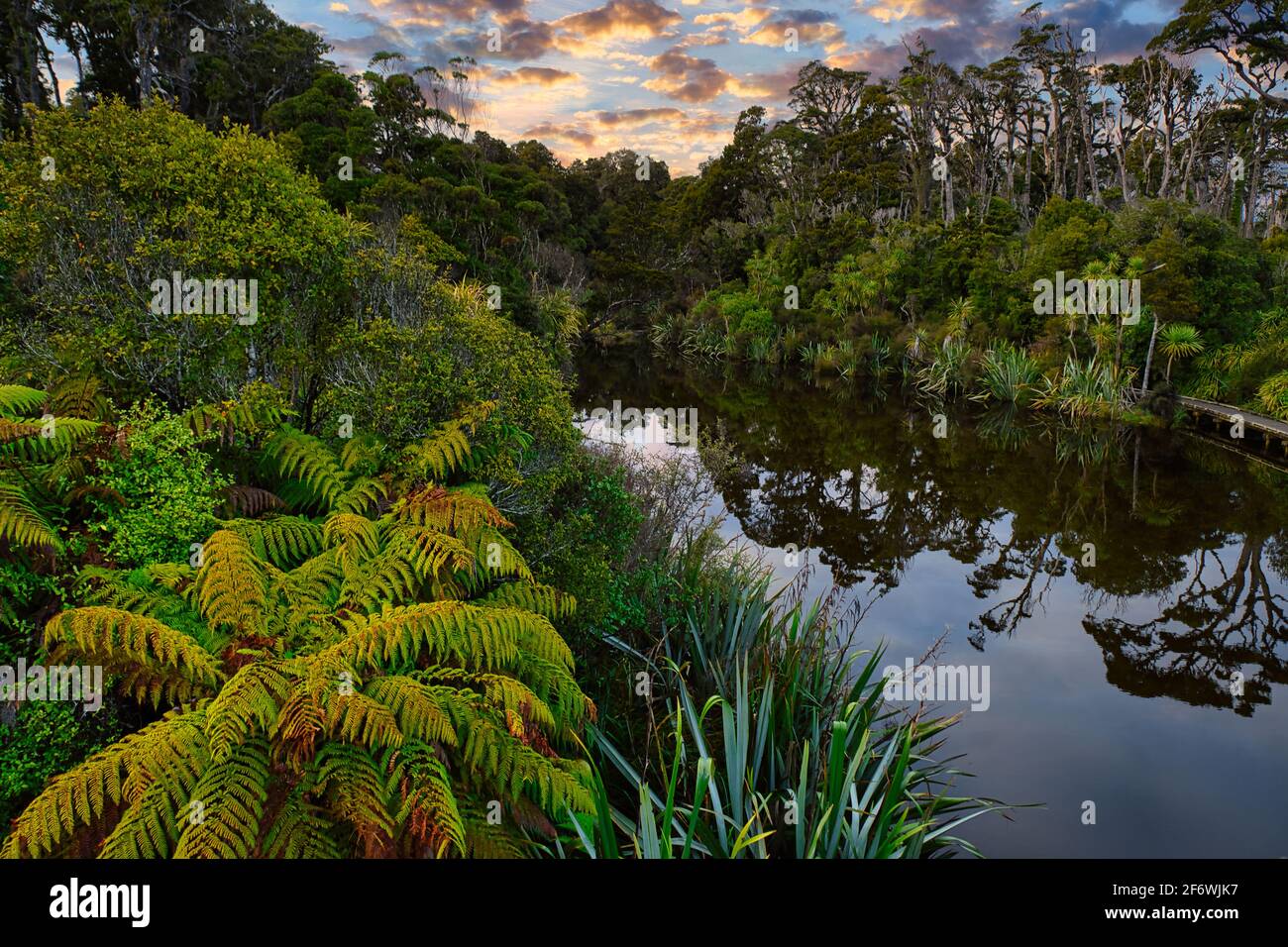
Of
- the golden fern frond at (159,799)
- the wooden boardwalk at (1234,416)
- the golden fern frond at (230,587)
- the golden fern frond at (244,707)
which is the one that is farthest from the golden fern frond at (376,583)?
the wooden boardwalk at (1234,416)

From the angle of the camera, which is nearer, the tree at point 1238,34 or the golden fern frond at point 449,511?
the golden fern frond at point 449,511

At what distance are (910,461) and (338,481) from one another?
1327 centimetres

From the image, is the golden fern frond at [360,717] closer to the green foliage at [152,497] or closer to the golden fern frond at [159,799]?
the golden fern frond at [159,799]

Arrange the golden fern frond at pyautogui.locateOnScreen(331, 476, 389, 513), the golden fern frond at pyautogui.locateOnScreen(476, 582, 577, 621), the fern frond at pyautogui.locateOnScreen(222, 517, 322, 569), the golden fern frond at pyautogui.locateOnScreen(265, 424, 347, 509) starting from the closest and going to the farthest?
the fern frond at pyautogui.locateOnScreen(222, 517, 322, 569) → the golden fern frond at pyautogui.locateOnScreen(476, 582, 577, 621) → the golden fern frond at pyautogui.locateOnScreen(331, 476, 389, 513) → the golden fern frond at pyautogui.locateOnScreen(265, 424, 347, 509)

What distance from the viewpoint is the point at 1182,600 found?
8664 mm

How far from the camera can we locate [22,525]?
9.87ft

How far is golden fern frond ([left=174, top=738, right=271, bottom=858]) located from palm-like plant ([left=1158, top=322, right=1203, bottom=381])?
20.5m

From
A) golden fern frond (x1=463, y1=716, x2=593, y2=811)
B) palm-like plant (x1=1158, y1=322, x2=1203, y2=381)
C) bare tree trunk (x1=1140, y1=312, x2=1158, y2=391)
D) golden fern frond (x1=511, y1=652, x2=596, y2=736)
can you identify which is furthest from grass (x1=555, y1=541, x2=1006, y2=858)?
palm-like plant (x1=1158, y1=322, x2=1203, y2=381)

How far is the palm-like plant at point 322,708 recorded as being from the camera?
2.35 metres

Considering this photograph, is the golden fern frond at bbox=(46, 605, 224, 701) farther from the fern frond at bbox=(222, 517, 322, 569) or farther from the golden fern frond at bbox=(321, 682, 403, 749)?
the fern frond at bbox=(222, 517, 322, 569)

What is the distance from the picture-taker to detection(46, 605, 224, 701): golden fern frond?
259 centimetres

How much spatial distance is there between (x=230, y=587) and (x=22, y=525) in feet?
2.89

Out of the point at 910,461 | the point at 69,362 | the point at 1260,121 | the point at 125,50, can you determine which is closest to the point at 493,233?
the point at 125,50

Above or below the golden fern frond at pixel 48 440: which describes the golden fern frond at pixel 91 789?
below
